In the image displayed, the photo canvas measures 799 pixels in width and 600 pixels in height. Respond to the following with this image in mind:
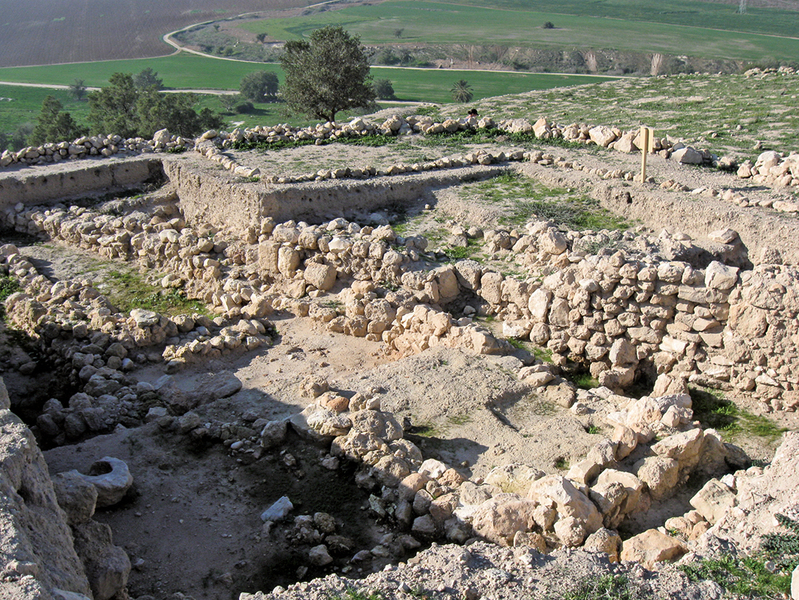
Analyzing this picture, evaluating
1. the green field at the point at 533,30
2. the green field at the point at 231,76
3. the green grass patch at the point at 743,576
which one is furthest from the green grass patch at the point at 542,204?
the green field at the point at 533,30

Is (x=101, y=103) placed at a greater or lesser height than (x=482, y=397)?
greater

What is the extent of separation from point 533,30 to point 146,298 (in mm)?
78183

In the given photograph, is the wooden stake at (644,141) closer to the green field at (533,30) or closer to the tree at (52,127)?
the tree at (52,127)

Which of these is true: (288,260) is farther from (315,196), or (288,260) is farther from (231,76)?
(231,76)

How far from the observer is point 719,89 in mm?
21688

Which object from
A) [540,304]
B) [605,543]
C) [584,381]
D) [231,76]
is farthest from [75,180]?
[231,76]

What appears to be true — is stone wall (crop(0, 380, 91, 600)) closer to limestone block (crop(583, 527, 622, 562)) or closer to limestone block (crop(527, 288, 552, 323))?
limestone block (crop(583, 527, 622, 562))

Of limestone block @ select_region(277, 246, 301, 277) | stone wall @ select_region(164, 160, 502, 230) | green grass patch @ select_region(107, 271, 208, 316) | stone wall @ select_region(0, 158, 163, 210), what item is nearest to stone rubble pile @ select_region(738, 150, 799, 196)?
stone wall @ select_region(164, 160, 502, 230)

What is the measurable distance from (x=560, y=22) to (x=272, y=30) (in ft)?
115

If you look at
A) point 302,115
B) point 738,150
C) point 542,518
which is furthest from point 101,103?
point 542,518

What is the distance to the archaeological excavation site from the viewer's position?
19.6ft

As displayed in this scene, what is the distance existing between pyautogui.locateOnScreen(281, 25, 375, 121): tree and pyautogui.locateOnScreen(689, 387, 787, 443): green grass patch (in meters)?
15.9

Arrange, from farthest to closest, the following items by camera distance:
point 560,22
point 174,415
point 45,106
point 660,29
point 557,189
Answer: point 560,22 < point 660,29 < point 45,106 < point 557,189 < point 174,415

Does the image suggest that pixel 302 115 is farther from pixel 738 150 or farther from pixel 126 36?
pixel 126 36
